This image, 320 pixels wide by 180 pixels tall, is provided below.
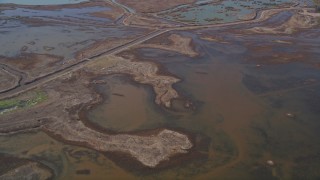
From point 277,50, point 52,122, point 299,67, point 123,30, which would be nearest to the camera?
point 52,122

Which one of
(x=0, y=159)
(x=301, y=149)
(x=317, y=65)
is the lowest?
(x=0, y=159)

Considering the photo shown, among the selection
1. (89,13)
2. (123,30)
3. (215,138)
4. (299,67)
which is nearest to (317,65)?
(299,67)

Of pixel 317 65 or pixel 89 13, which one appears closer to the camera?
pixel 317 65

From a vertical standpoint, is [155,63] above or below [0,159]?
above

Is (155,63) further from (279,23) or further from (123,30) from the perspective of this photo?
(279,23)

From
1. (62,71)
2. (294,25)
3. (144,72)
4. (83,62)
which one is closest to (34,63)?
(62,71)

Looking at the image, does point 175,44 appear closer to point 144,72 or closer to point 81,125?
point 144,72
